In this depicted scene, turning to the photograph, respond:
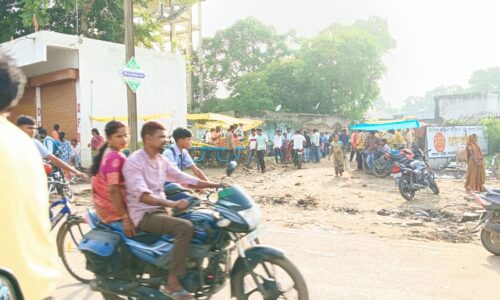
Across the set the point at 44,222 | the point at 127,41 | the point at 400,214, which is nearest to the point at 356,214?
the point at 400,214

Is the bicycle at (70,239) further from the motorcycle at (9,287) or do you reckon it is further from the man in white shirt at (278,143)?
the man in white shirt at (278,143)

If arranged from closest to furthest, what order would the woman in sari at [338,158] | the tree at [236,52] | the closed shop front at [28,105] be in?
the woman in sari at [338,158], the closed shop front at [28,105], the tree at [236,52]

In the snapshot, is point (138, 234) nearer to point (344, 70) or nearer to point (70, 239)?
point (70, 239)


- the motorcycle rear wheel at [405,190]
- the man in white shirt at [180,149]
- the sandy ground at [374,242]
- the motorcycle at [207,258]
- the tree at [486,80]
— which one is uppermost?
the tree at [486,80]

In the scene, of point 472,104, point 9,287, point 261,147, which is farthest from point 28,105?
point 472,104

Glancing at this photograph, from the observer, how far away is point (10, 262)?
178cm

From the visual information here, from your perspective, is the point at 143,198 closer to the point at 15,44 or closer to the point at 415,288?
the point at 415,288

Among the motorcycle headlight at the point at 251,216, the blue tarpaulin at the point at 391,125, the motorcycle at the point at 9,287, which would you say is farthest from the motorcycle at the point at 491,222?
the blue tarpaulin at the point at 391,125

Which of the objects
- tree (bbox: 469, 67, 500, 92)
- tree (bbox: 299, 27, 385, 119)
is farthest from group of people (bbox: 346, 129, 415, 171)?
tree (bbox: 469, 67, 500, 92)

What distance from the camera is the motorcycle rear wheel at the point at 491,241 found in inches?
233

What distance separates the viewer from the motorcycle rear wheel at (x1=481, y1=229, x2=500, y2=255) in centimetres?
593

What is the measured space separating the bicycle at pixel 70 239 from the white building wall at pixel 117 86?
11373mm

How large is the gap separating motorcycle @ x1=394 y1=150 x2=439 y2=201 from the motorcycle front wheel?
8353mm

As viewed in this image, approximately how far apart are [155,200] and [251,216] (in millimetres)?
749
